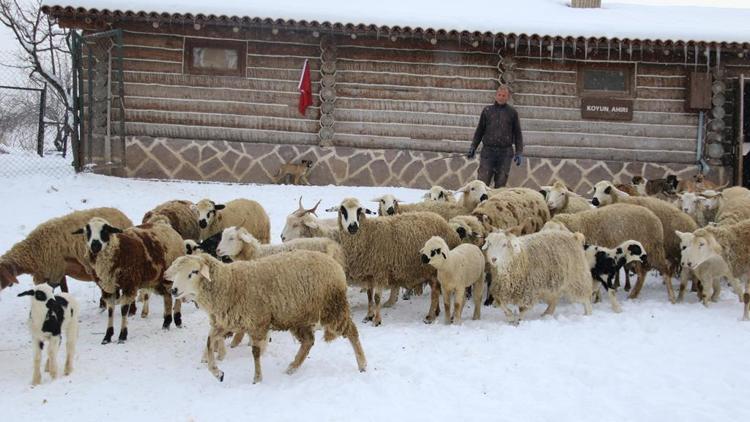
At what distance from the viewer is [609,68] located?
14711mm

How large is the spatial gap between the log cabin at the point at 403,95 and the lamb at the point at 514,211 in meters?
5.49

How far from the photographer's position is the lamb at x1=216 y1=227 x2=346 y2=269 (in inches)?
275

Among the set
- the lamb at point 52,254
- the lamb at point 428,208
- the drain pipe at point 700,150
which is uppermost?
the drain pipe at point 700,150

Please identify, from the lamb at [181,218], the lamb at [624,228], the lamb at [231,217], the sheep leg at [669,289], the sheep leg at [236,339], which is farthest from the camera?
the lamb at [181,218]

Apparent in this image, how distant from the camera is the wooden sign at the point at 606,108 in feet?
48.3

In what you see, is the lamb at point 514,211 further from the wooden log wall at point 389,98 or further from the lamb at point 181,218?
the wooden log wall at point 389,98

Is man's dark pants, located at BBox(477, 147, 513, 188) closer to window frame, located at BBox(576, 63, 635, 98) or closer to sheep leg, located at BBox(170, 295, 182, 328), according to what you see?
window frame, located at BBox(576, 63, 635, 98)

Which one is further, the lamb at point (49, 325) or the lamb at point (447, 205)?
the lamb at point (447, 205)

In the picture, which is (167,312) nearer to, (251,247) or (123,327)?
(123,327)

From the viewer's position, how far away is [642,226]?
8008mm

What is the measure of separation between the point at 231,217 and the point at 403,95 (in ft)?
21.9

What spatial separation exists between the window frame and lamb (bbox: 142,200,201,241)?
29.5ft

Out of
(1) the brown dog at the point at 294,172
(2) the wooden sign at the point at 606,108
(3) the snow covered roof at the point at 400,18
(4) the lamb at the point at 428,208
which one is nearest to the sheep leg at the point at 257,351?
(4) the lamb at the point at 428,208

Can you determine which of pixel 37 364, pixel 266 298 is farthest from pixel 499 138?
pixel 37 364
